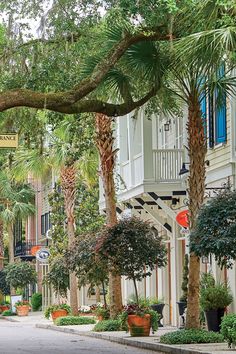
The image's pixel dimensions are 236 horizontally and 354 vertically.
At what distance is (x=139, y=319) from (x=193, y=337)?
155 inches

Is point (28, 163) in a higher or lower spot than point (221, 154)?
higher

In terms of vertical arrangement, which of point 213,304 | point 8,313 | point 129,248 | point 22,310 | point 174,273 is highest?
point 129,248

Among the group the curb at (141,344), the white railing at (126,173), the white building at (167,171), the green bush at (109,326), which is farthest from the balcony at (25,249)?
the green bush at (109,326)

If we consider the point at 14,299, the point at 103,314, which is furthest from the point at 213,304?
the point at 14,299

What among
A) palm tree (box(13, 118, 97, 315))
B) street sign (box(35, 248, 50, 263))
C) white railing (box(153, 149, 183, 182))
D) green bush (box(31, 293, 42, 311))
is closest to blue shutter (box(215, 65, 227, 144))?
white railing (box(153, 149, 183, 182))

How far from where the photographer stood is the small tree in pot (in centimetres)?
2669

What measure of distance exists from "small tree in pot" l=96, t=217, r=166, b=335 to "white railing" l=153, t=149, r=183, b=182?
363cm

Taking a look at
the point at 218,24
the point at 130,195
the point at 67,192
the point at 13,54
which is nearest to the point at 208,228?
the point at 218,24

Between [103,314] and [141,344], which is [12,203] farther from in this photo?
[141,344]

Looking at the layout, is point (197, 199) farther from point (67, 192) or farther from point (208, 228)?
point (67, 192)

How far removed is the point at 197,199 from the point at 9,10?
6165 millimetres

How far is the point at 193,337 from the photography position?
Result: 2270 cm

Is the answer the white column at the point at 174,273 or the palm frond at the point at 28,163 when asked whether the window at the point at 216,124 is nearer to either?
the white column at the point at 174,273

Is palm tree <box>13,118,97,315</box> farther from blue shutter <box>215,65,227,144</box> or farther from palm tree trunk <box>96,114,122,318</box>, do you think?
blue shutter <box>215,65,227,144</box>
